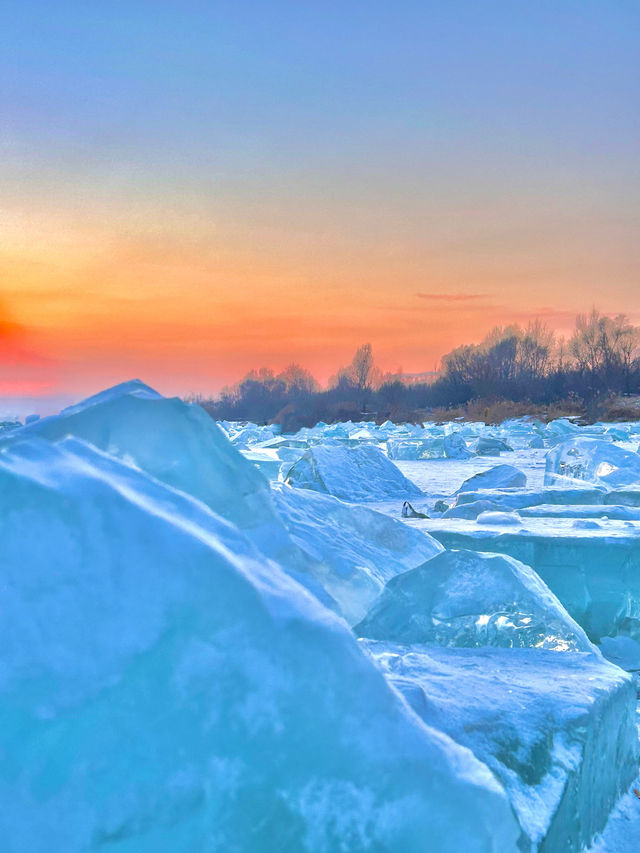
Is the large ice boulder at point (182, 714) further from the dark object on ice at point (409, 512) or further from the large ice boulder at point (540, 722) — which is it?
the dark object on ice at point (409, 512)

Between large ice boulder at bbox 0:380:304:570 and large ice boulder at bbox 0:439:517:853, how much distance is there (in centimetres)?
45

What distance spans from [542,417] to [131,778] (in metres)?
25.7

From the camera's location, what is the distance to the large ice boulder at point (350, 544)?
1.97 meters

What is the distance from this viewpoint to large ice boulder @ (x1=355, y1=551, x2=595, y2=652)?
1.90 metres

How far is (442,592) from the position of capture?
1.96 metres

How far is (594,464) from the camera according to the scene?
6555 millimetres

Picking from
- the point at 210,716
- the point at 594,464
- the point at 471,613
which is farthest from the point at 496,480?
the point at 210,716

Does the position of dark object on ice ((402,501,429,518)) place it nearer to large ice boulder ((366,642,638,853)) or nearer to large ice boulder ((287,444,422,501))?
large ice boulder ((287,444,422,501))

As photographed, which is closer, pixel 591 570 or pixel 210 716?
pixel 210 716

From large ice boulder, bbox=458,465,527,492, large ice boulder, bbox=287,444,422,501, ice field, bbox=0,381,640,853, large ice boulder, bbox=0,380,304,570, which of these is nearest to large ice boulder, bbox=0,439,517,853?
ice field, bbox=0,381,640,853

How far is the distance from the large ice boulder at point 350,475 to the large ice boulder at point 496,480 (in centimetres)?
100

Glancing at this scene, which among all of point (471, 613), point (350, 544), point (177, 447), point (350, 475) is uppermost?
point (177, 447)

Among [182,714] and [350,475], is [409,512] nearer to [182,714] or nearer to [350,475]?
[350,475]

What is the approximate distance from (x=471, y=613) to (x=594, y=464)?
509 centimetres
